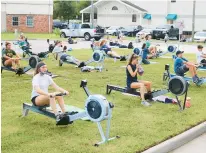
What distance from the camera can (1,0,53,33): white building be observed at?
41.3m

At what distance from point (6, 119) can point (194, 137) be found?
3783 millimetres

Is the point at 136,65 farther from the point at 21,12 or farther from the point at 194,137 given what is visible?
the point at 21,12

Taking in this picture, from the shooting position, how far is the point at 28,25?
139 ft

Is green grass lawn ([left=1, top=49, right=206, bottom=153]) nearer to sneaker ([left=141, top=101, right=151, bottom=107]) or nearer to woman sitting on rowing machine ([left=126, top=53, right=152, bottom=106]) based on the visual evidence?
sneaker ([left=141, top=101, right=151, bottom=107])

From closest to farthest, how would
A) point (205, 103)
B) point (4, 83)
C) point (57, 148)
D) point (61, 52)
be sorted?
point (57, 148) → point (205, 103) → point (4, 83) → point (61, 52)

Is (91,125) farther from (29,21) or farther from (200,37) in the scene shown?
(29,21)

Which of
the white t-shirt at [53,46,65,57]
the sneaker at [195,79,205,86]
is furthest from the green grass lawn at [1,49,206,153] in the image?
the white t-shirt at [53,46,65,57]

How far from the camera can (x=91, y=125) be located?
25.0 ft

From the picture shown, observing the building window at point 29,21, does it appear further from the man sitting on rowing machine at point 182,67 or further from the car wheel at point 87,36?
the man sitting on rowing machine at point 182,67

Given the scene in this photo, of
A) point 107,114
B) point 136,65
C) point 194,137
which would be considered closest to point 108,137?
point 107,114

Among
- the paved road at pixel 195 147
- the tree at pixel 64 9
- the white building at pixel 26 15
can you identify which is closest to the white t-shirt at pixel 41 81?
the paved road at pixel 195 147

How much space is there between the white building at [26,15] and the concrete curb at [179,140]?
1424 inches

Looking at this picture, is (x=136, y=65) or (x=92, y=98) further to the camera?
(x=136, y=65)

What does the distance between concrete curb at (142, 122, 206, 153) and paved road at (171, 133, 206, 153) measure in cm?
8
